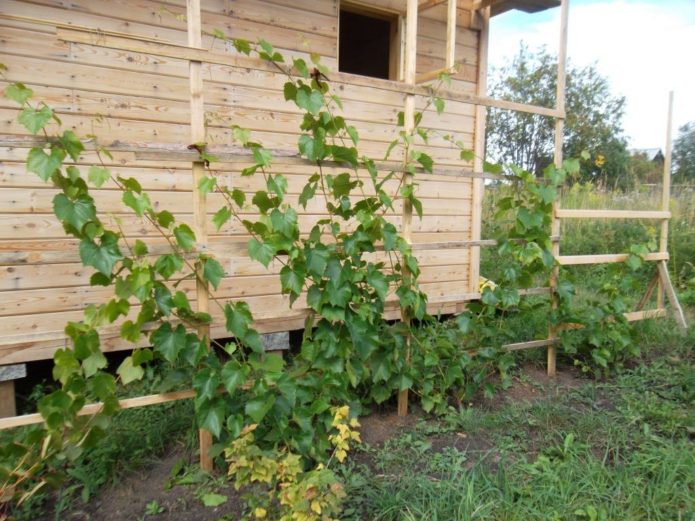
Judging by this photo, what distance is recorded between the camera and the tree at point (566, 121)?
14820mm

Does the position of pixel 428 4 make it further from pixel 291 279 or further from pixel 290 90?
pixel 291 279

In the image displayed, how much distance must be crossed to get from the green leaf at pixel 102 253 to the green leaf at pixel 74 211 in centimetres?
7

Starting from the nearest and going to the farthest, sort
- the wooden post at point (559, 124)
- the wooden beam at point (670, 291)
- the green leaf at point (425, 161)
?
the green leaf at point (425, 161) → the wooden post at point (559, 124) → the wooden beam at point (670, 291)

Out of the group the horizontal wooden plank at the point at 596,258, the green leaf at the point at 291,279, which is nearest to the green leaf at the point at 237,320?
the green leaf at the point at 291,279

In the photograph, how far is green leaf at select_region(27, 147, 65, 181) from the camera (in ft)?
5.70

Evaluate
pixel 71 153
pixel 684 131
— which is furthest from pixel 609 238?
pixel 684 131

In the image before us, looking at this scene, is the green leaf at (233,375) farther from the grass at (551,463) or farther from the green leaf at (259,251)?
the grass at (551,463)

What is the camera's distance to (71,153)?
6.00 ft

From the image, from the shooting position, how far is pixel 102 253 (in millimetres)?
1880

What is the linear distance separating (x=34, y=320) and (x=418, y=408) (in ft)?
8.24

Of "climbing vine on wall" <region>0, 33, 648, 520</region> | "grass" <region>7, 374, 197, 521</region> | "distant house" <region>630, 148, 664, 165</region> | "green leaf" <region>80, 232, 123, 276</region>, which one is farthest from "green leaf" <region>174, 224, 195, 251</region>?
"distant house" <region>630, 148, 664, 165</region>

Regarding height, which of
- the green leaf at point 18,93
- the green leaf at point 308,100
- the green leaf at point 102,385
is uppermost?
the green leaf at point 308,100

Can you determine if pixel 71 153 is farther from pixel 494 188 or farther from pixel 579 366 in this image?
pixel 494 188

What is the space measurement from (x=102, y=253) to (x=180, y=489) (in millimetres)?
1108
